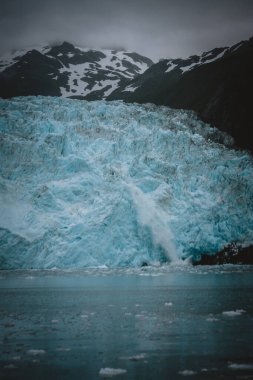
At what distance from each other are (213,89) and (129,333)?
43392mm

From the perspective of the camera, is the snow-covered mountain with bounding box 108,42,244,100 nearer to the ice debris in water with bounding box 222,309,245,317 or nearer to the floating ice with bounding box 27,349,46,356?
the ice debris in water with bounding box 222,309,245,317

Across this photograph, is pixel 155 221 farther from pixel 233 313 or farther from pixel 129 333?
pixel 129 333

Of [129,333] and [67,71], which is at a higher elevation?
[67,71]

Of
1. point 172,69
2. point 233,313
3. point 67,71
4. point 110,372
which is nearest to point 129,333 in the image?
point 110,372

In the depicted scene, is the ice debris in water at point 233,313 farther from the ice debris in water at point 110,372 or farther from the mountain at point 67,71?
the mountain at point 67,71

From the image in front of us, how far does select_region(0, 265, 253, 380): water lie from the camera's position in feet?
22.1

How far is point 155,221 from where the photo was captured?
29.3 metres

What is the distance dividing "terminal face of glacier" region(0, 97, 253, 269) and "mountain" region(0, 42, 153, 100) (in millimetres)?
24925

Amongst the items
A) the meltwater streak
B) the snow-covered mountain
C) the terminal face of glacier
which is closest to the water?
the terminal face of glacier

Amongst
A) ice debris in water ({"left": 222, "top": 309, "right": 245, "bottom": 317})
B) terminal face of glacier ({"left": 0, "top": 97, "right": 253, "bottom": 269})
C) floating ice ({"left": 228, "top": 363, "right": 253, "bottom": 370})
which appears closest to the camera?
floating ice ({"left": 228, "top": 363, "right": 253, "bottom": 370})

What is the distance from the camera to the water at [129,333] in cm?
674

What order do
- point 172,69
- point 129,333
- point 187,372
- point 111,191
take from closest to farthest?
point 187,372 < point 129,333 < point 111,191 < point 172,69

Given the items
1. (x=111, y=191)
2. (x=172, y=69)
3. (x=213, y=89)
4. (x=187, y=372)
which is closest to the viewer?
(x=187, y=372)

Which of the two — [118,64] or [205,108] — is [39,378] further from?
[118,64]
